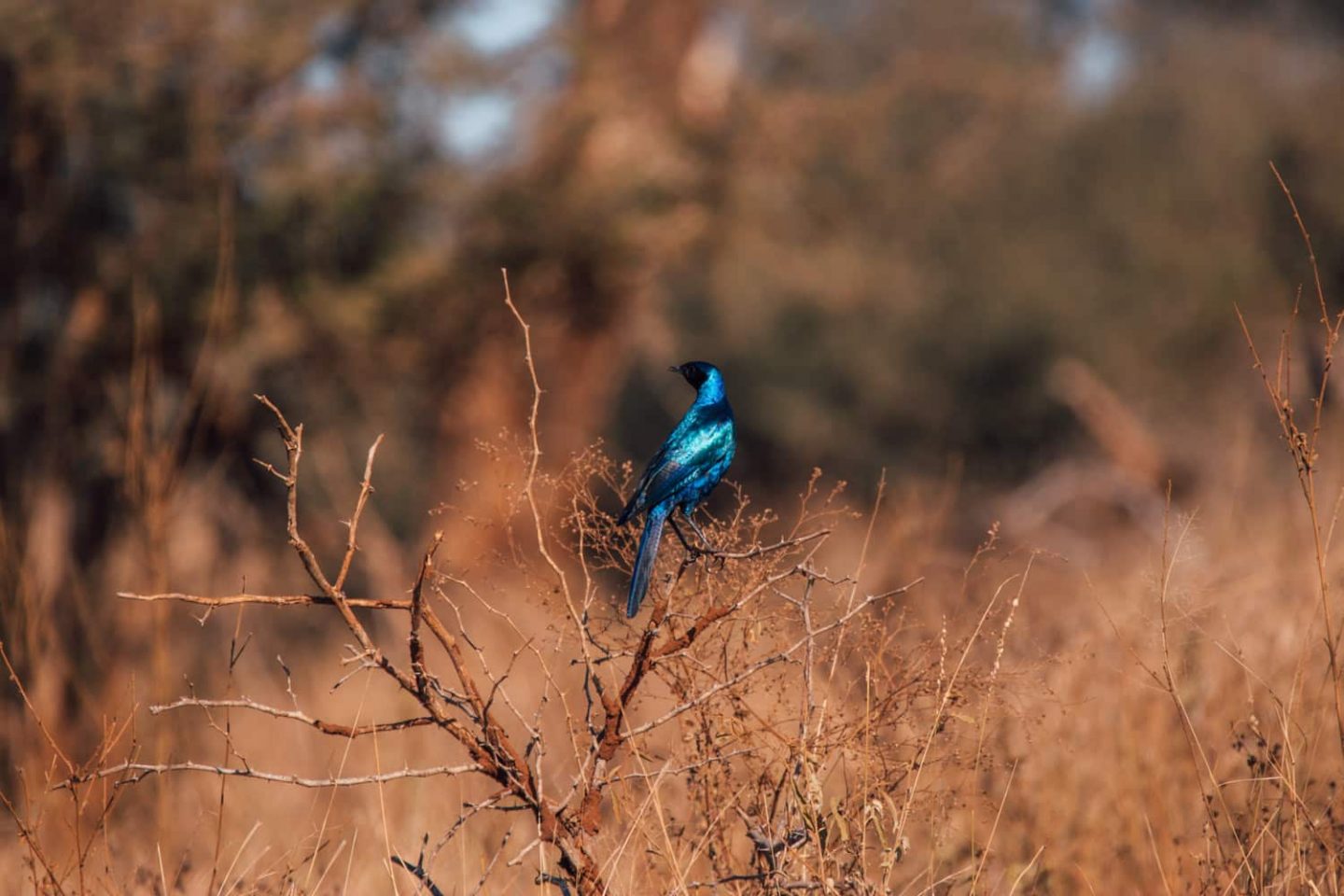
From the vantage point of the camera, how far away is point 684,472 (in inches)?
127

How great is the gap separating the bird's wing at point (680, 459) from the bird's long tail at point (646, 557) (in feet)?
0.09

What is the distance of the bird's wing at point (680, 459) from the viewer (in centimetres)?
312

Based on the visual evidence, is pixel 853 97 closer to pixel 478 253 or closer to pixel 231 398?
pixel 478 253

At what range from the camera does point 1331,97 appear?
922 inches

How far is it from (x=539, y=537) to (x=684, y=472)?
0.76 m

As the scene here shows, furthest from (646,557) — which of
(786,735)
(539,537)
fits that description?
(539,537)

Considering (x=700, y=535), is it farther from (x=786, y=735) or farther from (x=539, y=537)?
(x=539, y=537)

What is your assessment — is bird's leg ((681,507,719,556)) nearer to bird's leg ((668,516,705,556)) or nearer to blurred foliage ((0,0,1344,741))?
bird's leg ((668,516,705,556))

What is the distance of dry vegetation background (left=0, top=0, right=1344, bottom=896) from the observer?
9.77 ft

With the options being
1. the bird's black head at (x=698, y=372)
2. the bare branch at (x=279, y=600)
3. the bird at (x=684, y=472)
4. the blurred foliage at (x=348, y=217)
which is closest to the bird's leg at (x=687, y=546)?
the bird at (x=684, y=472)

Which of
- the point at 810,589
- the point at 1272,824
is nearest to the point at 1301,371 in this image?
the point at 1272,824

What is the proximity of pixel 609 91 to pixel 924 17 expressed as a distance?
3006cm

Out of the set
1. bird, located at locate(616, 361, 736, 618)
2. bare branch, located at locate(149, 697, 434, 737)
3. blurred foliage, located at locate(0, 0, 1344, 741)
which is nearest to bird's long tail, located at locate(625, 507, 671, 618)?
bird, located at locate(616, 361, 736, 618)

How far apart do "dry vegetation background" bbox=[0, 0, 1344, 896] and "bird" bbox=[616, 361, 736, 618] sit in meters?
0.07
